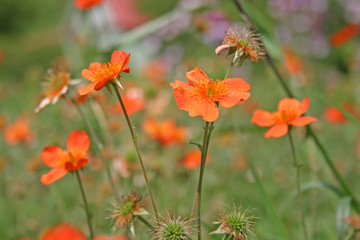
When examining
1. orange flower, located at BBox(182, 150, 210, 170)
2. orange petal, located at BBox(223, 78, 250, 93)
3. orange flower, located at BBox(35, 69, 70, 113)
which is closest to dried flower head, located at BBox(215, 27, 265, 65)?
orange petal, located at BBox(223, 78, 250, 93)

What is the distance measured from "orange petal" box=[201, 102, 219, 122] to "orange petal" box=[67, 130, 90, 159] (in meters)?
0.40

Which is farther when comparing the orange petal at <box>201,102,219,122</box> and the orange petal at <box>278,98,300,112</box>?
the orange petal at <box>278,98,300,112</box>

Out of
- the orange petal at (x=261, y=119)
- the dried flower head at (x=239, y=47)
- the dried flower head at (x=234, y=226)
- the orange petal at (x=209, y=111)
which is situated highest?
the dried flower head at (x=239, y=47)

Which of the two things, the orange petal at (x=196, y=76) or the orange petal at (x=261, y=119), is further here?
the orange petal at (x=261, y=119)

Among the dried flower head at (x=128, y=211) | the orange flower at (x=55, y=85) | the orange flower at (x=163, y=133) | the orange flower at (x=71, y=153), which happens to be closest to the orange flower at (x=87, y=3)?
the orange flower at (x=163, y=133)

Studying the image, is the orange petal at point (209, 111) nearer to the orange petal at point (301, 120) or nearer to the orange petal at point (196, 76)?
the orange petal at point (196, 76)

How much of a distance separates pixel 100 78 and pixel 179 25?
4.31 metres

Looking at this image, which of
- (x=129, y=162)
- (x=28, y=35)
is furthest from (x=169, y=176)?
(x=28, y=35)

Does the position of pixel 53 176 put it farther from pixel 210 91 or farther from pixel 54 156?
pixel 210 91

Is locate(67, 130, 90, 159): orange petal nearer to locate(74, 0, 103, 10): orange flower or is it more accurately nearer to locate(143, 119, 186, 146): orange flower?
locate(143, 119, 186, 146): orange flower

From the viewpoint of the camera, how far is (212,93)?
32.8 inches

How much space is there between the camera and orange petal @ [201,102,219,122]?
75cm

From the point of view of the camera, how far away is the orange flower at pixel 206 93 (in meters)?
0.80

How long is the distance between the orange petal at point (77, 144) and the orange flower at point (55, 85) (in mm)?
169
